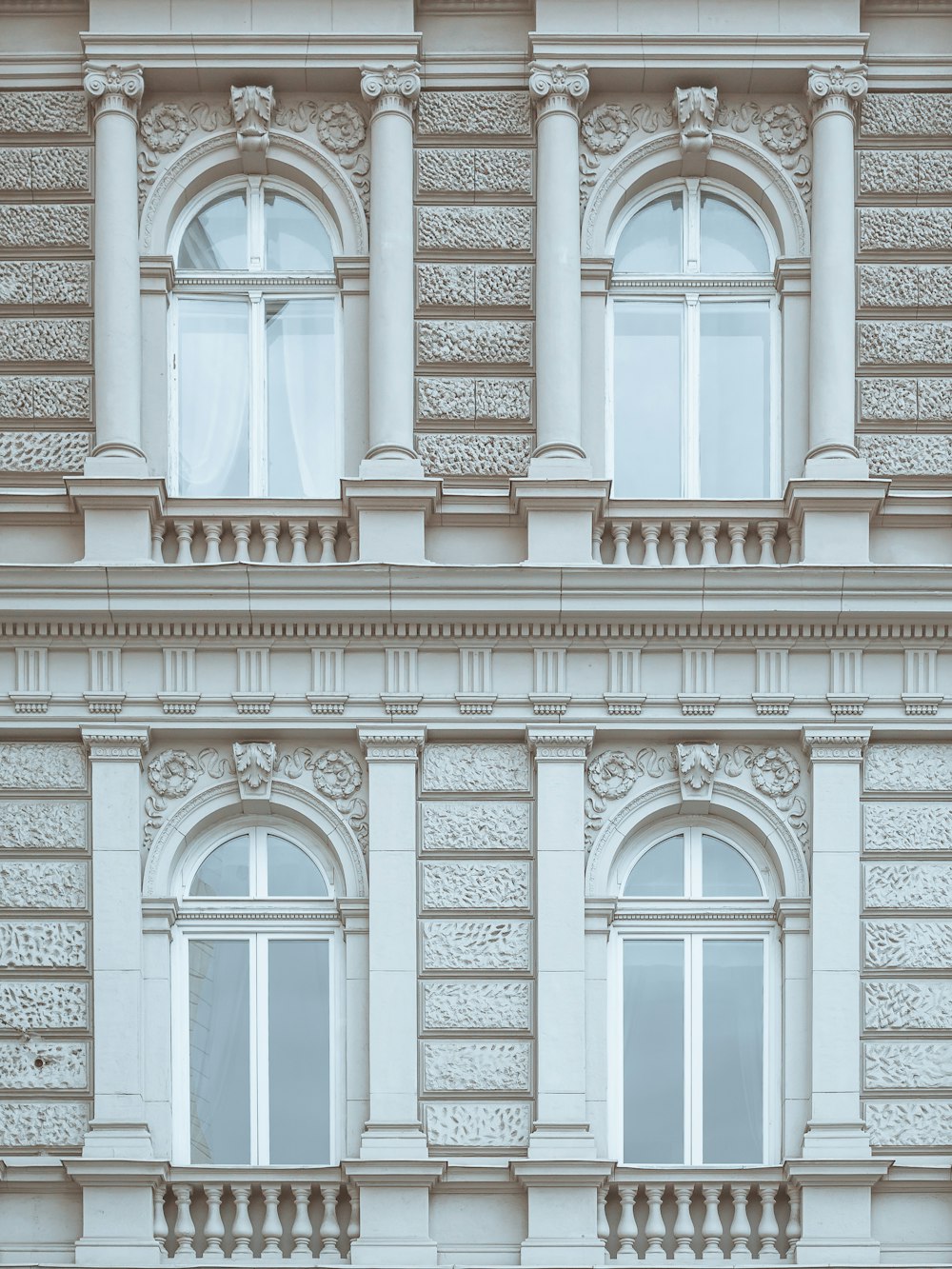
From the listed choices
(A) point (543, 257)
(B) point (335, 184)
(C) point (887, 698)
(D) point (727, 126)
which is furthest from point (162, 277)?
(C) point (887, 698)

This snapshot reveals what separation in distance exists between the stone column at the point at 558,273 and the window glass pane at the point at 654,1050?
150 inches

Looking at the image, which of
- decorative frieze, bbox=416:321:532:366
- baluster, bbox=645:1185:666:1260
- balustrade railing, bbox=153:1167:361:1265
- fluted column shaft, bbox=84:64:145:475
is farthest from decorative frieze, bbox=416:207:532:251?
baluster, bbox=645:1185:666:1260

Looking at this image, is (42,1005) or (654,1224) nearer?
Result: (654,1224)

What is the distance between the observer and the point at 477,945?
880 inches

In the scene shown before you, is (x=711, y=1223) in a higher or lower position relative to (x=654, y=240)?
lower

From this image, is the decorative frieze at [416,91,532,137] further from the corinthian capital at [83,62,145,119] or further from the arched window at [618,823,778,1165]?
the arched window at [618,823,778,1165]

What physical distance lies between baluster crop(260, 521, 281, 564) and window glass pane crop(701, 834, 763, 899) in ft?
13.1

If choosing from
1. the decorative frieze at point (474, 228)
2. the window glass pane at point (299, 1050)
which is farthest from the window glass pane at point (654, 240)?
the window glass pane at point (299, 1050)

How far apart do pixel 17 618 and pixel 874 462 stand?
679cm

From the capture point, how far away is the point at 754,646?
22.8m

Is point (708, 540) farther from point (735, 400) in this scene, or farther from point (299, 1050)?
point (299, 1050)

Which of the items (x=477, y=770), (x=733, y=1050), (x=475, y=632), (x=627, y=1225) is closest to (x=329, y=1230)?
(x=627, y=1225)

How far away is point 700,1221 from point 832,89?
903 cm

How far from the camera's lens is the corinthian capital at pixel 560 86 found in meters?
24.0
